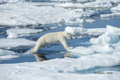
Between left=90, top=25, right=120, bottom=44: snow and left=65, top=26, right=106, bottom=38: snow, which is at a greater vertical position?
left=90, top=25, right=120, bottom=44: snow

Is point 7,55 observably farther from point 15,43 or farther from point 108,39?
point 108,39

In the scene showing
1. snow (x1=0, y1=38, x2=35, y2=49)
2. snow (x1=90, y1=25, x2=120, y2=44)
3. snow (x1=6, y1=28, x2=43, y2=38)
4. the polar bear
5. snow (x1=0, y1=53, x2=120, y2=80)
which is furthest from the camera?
snow (x1=6, y1=28, x2=43, y2=38)

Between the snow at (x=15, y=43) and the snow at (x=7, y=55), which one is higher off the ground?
the snow at (x=7, y=55)

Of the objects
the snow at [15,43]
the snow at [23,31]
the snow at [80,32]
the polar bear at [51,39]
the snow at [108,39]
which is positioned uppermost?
the polar bear at [51,39]

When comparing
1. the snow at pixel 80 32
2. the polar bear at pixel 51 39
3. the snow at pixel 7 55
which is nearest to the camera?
the snow at pixel 7 55

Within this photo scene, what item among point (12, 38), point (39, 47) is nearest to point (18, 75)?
point (39, 47)

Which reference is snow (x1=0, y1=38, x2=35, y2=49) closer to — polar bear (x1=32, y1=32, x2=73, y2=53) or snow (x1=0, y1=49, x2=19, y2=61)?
polar bear (x1=32, y1=32, x2=73, y2=53)

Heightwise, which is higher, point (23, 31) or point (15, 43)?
point (15, 43)

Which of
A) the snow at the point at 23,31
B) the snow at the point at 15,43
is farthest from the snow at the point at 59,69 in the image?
the snow at the point at 23,31

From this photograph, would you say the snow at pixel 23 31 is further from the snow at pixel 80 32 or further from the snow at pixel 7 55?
the snow at pixel 7 55

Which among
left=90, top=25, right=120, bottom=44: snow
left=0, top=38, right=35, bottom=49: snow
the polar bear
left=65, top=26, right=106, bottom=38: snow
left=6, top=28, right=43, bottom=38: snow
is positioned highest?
the polar bear

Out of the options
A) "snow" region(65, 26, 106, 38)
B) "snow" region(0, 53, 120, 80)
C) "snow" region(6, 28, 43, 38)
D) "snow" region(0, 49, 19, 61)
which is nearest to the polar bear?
"snow" region(0, 49, 19, 61)

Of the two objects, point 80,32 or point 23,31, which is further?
point 23,31

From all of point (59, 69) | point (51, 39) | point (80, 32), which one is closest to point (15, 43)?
point (51, 39)
